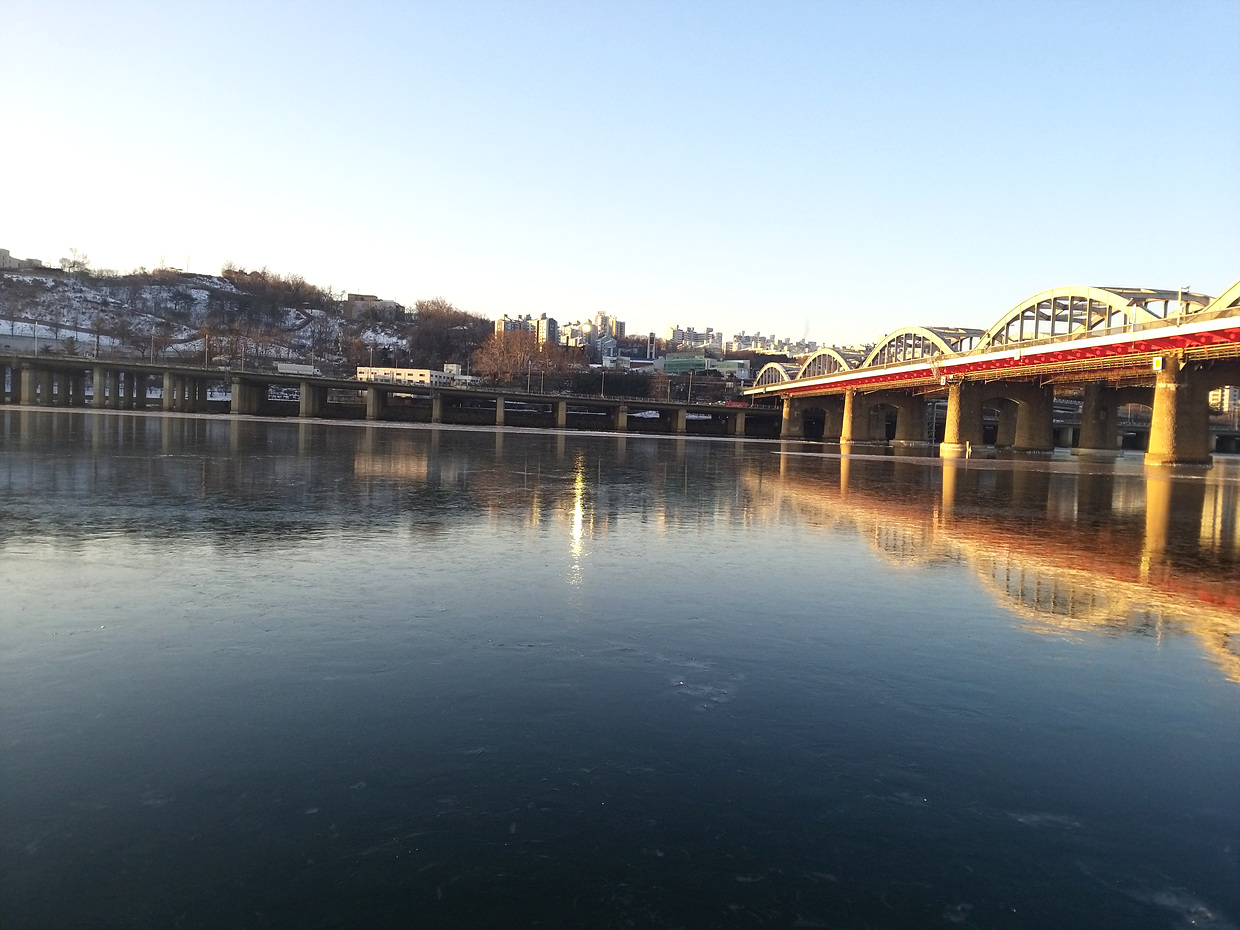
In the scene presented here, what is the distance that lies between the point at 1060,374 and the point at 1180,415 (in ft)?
59.7

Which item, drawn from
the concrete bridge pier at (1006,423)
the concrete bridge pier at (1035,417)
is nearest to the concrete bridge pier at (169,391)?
the concrete bridge pier at (1035,417)

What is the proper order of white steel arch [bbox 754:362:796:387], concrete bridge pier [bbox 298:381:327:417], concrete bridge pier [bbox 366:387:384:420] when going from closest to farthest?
1. concrete bridge pier [bbox 298:381:327:417]
2. concrete bridge pier [bbox 366:387:384:420]
3. white steel arch [bbox 754:362:796:387]

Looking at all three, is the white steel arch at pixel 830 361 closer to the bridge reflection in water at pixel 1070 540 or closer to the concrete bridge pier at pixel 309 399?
the concrete bridge pier at pixel 309 399

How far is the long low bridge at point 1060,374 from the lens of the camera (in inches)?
2103

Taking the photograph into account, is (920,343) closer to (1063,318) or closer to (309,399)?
(1063,318)

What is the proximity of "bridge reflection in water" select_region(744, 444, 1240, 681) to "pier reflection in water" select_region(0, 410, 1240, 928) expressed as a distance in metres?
0.16


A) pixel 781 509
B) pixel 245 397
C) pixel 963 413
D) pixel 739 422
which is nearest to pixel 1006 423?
pixel 963 413

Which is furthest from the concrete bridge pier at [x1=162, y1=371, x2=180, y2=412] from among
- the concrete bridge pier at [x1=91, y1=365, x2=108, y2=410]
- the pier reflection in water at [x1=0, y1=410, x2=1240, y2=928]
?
the pier reflection in water at [x1=0, y1=410, x2=1240, y2=928]

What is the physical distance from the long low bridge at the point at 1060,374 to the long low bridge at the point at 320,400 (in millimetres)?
26219

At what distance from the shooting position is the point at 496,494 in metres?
23.2

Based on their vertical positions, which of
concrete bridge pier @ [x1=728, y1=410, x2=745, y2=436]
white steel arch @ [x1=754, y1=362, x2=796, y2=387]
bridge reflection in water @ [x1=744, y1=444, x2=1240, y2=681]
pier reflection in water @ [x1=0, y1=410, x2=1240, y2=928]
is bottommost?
pier reflection in water @ [x1=0, y1=410, x2=1240, y2=928]

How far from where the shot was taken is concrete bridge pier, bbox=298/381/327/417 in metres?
120

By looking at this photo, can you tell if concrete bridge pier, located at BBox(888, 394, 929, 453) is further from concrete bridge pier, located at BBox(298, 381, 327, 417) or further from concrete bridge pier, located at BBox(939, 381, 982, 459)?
concrete bridge pier, located at BBox(298, 381, 327, 417)

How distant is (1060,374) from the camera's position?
71.7 meters
